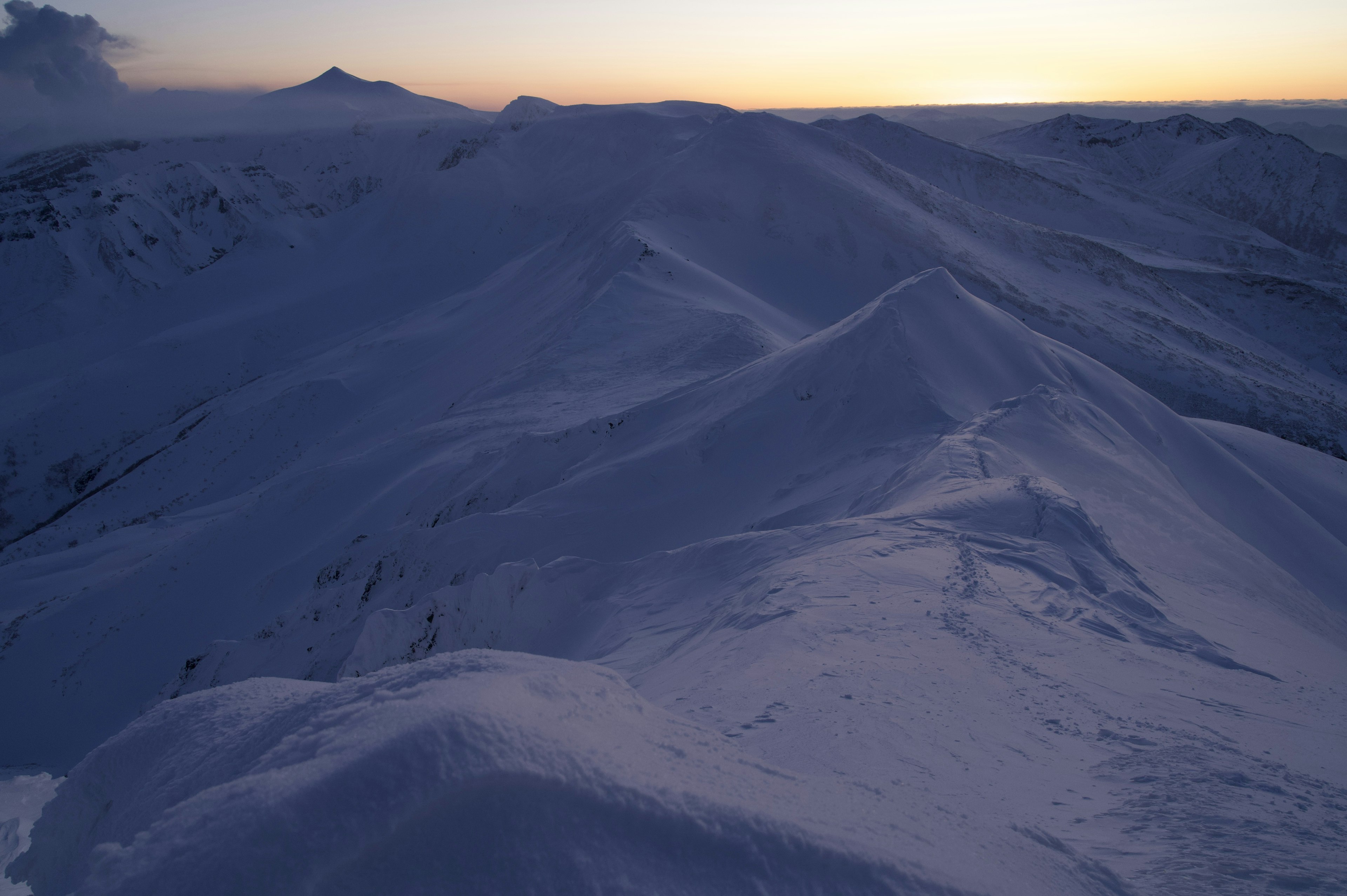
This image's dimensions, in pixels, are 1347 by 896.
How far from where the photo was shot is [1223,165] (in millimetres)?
99250

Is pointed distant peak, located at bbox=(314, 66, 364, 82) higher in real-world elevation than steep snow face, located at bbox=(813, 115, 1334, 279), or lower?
higher

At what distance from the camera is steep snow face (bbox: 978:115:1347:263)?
89812 mm

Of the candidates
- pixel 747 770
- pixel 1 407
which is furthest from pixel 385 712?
pixel 1 407

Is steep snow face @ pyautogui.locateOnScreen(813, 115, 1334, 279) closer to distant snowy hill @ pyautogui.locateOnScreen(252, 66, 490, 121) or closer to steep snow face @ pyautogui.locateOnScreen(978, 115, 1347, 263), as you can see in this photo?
steep snow face @ pyautogui.locateOnScreen(978, 115, 1347, 263)

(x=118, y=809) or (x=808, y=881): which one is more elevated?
(x=808, y=881)

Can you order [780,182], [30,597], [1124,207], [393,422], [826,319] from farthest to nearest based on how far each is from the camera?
1. [1124,207]
2. [780,182]
3. [826,319]
4. [393,422]
5. [30,597]

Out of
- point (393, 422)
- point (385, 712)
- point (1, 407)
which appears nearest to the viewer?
point (385, 712)

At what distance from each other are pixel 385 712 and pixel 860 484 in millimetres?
8588

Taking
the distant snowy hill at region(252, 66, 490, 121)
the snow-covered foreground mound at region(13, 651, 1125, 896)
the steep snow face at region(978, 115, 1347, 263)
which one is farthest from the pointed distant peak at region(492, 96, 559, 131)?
the snow-covered foreground mound at region(13, 651, 1125, 896)

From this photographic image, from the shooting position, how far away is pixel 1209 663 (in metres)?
5.77

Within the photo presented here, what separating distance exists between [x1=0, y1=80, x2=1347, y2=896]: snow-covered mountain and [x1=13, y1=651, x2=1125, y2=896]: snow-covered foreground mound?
0.05 ft

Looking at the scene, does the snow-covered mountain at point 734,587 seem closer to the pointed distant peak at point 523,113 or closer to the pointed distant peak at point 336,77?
the pointed distant peak at point 523,113

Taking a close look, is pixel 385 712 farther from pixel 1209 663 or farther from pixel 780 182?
pixel 780 182

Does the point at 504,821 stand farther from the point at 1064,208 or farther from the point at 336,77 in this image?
the point at 336,77
